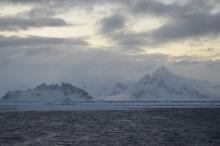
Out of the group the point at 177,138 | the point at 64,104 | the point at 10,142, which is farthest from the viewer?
the point at 64,104

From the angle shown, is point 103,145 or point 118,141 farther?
point 118,141

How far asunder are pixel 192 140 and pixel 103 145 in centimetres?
975

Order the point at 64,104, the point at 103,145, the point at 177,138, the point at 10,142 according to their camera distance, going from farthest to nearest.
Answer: the point at 64,104 → the point at 177,138 → the point at 10,142 → the point at 103,145

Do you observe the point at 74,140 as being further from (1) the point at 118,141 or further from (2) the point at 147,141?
(2) the point at 147,141

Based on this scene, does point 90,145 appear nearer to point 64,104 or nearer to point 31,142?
point 31,142

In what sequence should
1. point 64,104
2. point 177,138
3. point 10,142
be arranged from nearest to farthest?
1. point 10,142
2. point 177,138
3. point 64,104

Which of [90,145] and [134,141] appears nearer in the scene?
[90,145]

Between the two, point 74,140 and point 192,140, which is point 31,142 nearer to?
point 74,140

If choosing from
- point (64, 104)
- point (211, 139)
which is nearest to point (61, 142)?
point (211, 139)

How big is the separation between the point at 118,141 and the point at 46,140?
293 inches

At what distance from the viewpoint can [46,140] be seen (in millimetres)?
42688

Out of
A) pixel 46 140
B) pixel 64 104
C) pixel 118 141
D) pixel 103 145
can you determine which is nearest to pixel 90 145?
pixel 103 145

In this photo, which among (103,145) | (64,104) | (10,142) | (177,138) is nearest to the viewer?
(103,145)

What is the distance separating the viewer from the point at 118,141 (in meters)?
41.1
